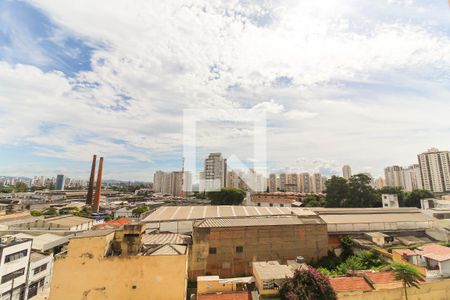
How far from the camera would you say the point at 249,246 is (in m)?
13.0

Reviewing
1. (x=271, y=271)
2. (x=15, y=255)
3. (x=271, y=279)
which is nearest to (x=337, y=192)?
(x=271, y=271)

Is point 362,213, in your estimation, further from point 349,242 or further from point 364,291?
point 364,291

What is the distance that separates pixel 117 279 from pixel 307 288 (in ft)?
20.1

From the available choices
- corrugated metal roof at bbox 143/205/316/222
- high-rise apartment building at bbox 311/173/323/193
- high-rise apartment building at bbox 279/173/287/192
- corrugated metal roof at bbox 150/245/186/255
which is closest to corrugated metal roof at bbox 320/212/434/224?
corrugated metal roof at bbox 143/205/316/222

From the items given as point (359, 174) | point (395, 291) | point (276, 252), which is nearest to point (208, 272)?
point (276, 252)

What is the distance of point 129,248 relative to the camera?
859cm

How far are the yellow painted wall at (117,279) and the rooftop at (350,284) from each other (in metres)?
5.44

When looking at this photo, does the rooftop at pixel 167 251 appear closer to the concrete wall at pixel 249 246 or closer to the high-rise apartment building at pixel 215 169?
the concrete wall at pixel 249 246

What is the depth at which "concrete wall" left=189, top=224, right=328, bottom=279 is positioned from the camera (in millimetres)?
12539

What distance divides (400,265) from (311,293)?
348cm

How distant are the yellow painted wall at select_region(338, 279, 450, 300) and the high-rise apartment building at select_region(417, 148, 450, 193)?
164 feet

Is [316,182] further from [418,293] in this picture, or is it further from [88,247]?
[88,247]

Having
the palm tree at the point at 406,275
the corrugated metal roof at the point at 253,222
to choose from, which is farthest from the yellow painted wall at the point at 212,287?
the palm tree at the point at 406,275

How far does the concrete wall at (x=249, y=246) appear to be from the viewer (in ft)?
41.1
